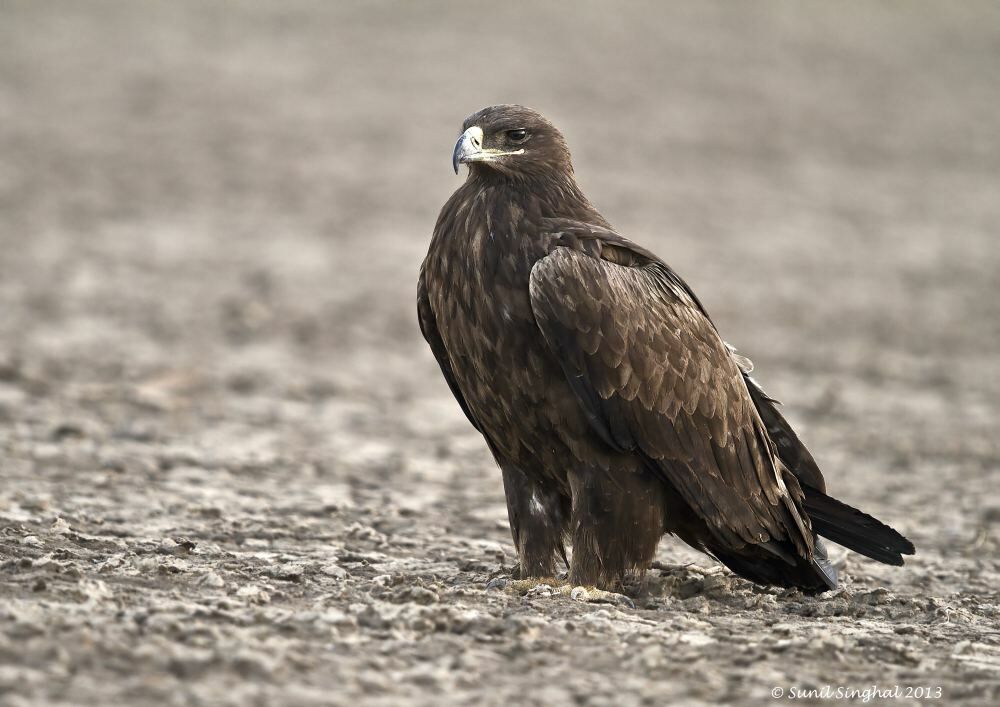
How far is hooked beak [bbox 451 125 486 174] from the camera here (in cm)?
593

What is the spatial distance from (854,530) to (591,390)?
146cm

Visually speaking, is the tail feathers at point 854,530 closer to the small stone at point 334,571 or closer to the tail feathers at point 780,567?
the tail feathers at point 780,567

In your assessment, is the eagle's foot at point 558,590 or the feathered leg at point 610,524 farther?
the feathered leg at point 610,524

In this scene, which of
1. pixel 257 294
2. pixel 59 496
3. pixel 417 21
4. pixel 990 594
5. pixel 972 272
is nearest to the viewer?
pixel 990 594

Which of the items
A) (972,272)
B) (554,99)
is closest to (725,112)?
(554,99)

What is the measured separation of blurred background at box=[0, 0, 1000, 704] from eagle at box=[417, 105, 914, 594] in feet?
2.58

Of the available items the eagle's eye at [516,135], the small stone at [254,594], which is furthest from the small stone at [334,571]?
the eagle's eye at [516,135]

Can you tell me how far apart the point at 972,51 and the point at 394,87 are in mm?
14574

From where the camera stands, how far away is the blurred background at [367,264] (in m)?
6.61

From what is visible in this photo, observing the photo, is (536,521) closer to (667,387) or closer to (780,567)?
(667,387)

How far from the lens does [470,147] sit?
5.98 m

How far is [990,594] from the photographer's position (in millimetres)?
6539

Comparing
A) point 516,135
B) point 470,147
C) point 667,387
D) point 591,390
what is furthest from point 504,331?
point 516,135

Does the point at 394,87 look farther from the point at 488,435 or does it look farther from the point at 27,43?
the point at 488,435
